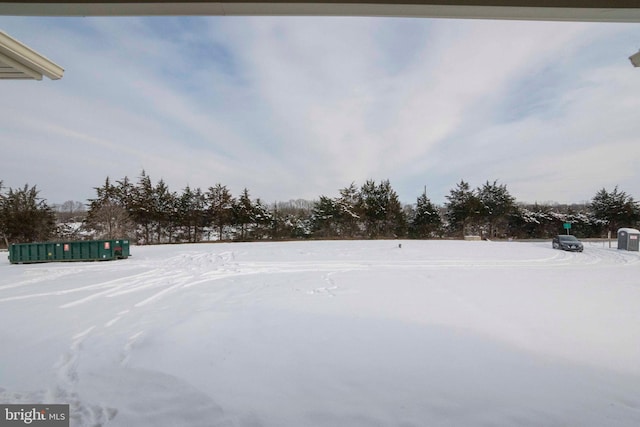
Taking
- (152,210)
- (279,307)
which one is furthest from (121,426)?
(152,210)

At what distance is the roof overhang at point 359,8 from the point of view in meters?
1.87

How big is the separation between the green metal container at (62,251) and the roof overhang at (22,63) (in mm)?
13146

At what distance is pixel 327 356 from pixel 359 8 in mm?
3572

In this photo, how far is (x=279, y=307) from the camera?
5.08 m

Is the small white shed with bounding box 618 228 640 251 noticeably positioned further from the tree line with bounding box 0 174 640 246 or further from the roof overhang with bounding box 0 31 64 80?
the roof overhang with bounding box 0 31 64 80

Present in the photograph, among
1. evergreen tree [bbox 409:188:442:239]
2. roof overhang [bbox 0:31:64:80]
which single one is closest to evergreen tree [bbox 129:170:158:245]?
roof overhang [bbox 0:31:64:80]

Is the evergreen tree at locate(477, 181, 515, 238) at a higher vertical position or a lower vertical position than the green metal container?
higher

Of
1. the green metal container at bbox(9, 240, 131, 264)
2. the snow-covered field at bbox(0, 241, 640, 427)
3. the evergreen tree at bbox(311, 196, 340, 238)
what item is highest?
the evergreen tree at bbox(311, 196, 340, 238)

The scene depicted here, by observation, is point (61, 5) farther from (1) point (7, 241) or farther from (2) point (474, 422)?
(1) point (7, 241)

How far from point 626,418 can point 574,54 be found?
6926mm

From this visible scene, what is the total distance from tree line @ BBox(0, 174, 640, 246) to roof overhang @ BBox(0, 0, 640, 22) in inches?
1032

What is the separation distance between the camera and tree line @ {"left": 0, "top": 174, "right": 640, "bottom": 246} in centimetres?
2577

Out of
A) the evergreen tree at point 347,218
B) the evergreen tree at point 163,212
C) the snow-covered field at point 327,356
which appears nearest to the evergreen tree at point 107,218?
the evergreen tree at point 163,212

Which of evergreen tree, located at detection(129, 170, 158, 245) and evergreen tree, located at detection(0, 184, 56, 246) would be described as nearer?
evergreen tree, located at detection(0, 184, 56, 246)
